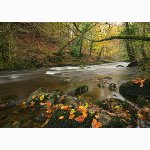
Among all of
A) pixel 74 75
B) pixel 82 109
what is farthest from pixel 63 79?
pixel 82 109

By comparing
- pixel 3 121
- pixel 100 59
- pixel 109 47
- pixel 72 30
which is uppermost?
pixel 72 30

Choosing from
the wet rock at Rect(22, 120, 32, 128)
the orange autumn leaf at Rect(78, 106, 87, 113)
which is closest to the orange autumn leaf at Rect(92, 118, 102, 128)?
the orange autumn leaf at Rect(78, 106, 87, 113)

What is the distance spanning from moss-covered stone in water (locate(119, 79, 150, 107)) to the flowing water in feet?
0.55

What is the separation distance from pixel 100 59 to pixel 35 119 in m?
4.12

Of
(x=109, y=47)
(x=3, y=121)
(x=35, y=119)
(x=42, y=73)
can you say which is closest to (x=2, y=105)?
(x=3, y=121)

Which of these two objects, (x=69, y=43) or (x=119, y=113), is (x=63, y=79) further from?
(x=119, y=113)

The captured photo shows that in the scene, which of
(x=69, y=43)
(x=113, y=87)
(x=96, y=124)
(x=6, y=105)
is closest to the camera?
(x=96, y=124)

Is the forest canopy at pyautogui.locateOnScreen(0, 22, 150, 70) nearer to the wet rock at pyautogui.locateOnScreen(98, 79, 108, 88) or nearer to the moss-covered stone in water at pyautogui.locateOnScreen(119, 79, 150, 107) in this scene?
the wet rock at pyautogui.locateOnScreen(98, 79, 108, 88)

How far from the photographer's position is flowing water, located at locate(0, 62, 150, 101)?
14.7 feet

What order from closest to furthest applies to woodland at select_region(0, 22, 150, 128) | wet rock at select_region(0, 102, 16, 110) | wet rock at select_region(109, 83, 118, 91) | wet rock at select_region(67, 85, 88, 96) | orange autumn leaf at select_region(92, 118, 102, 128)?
1. orange autumn leaf at select_region(92, 118, 102, 128)
2. woodland at select_region(0, 22, 150, 128)
3. wet rock at select_region(0, 102, 16, 110)
4. wet rock at select_region(67, 85, 88, 96)
5. wet rock at select_region(109, 83, 118, 91)

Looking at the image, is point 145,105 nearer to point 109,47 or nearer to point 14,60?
point 109,47

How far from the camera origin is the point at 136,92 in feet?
13.6

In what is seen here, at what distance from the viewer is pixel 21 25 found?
5.57 metres

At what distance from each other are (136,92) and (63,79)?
7.07 feet
